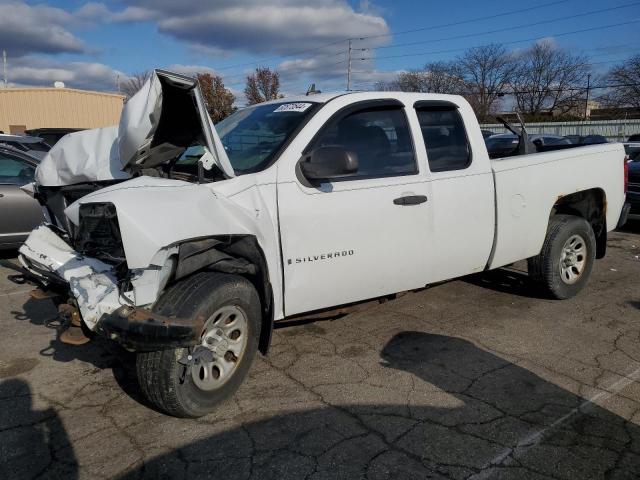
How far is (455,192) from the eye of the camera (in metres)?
4.55

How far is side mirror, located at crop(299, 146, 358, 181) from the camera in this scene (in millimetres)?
3588

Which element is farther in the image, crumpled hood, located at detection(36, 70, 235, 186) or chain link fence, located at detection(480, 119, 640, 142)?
chain link fence, located at detection(480, 119, 640, 142)

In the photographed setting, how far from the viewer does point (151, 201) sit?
304 centimetres

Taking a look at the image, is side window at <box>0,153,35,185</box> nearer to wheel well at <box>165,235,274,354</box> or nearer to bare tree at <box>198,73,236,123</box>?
wheel well at <box>165,235,274,354</box>

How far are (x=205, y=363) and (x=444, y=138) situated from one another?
8.97ft

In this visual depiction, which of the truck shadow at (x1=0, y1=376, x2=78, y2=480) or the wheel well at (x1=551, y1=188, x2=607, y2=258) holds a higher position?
the wheel well at (x1=551, y1=188, x2=607, y2=258)

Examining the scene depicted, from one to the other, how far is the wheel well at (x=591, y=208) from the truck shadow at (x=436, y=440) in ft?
8.11

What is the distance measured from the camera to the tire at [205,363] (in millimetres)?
3164

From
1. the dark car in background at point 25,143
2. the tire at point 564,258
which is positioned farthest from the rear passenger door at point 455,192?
the dark car in background at point 25,143

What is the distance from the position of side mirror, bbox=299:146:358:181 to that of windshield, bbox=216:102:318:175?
0.85 ft

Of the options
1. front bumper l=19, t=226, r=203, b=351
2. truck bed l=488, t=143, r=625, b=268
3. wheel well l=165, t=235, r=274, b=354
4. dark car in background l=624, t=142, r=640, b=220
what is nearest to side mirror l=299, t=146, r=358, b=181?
wheel well l=165, t=235, r=274, b=354

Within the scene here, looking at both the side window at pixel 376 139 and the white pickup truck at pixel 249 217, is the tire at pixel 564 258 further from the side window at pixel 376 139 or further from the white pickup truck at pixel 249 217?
the side window at pixel 376 139

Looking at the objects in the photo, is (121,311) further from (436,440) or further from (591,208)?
(591,208)

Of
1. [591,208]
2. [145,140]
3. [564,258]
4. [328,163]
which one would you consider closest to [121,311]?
[145,140]
